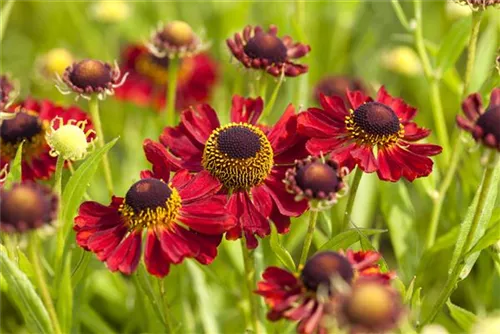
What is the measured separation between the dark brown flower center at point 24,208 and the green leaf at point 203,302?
2.18 feet

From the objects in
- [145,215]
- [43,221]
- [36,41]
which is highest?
[43,221]

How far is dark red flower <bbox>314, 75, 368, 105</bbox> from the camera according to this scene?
2.15 metres

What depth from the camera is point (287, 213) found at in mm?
1177

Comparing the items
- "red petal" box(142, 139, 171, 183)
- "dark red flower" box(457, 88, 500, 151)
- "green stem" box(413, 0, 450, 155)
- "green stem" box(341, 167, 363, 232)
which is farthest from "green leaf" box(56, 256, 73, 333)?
"green stem" box(413, 0, 450, 155)

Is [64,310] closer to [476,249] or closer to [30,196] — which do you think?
[30,196]

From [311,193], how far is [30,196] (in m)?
0.37

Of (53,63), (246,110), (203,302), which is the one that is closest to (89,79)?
(246,110)

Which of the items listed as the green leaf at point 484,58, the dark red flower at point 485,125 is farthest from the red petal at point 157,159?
Answer: the green leaf at point 484,58

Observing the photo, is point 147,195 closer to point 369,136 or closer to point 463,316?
point 369,136

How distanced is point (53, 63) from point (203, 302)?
0.99 m

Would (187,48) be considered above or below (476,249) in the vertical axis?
above

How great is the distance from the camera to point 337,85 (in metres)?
2.17

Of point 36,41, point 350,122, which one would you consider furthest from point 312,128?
point 36,41

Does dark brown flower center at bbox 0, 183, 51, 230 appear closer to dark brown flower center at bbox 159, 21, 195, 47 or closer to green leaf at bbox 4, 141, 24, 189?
green leaf at bbox 4, 141, 24, 189
